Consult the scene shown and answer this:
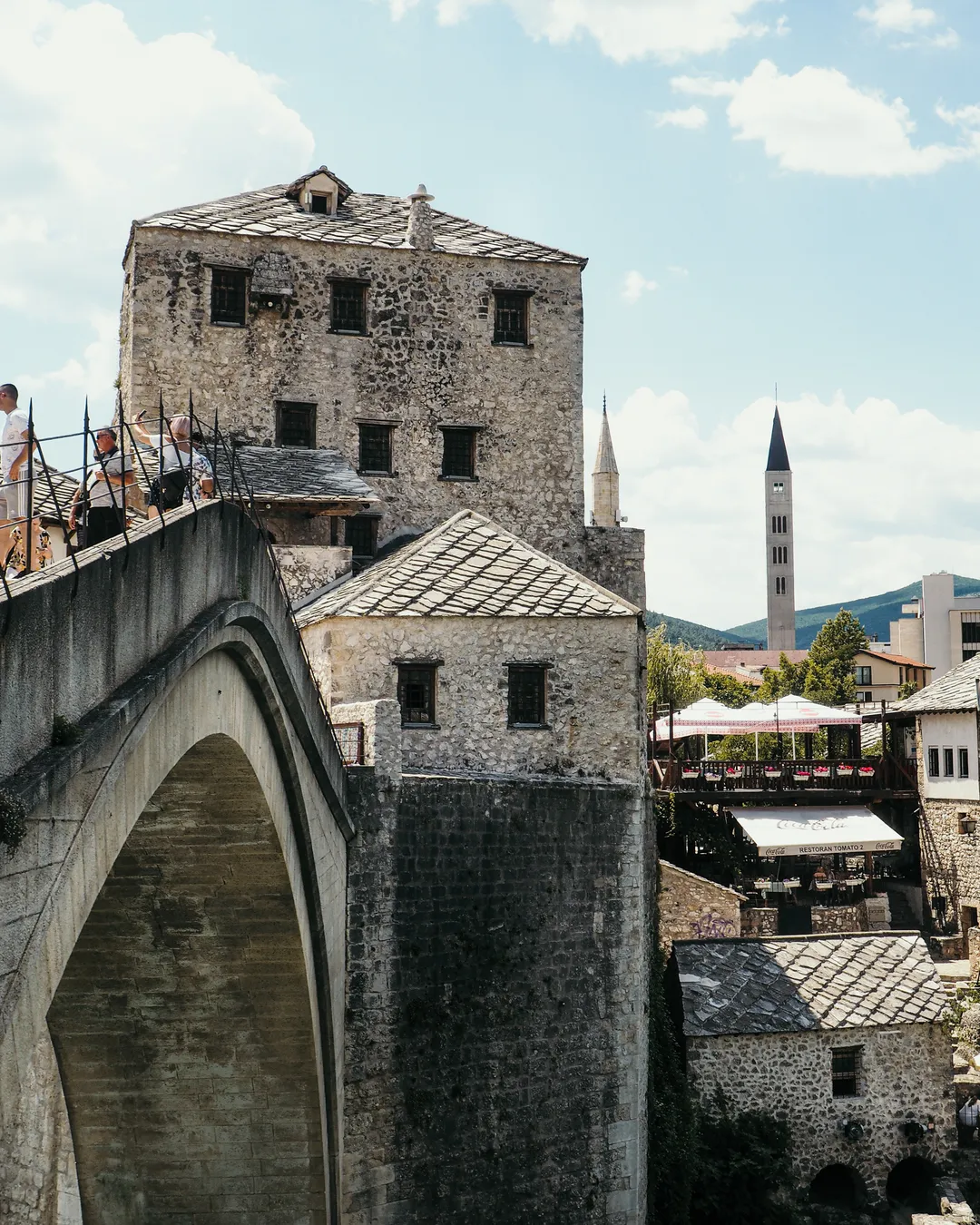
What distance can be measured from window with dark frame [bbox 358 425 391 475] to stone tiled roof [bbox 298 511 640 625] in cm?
525

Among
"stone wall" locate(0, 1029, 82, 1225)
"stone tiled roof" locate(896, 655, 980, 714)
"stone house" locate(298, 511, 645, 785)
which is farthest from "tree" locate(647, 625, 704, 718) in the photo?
"stone wall" locate(0, 1029, 82, 1225)

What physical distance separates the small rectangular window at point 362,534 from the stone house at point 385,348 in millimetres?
44

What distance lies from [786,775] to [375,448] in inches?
575

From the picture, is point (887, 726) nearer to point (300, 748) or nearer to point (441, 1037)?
point (441, 1037)

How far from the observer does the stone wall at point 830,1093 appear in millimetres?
22062

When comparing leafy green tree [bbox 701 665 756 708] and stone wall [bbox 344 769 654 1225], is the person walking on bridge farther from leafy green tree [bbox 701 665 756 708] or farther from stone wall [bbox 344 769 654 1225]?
leafy green tree [bbox 701 665 756 708]

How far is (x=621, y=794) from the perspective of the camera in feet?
60.4

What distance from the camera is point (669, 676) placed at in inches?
2261

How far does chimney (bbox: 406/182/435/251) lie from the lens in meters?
26.3

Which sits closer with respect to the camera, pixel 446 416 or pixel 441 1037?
pixel 441 1037

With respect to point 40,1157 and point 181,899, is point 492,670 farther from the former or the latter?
point 40,1157

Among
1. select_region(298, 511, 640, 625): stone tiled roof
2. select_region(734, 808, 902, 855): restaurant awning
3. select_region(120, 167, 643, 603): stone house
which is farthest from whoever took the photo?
select_region(734, 808, 902, 855): restaurant awning

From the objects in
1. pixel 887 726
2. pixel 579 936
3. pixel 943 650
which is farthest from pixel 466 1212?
pixel 943 650

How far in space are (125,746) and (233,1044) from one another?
7.45 metres
